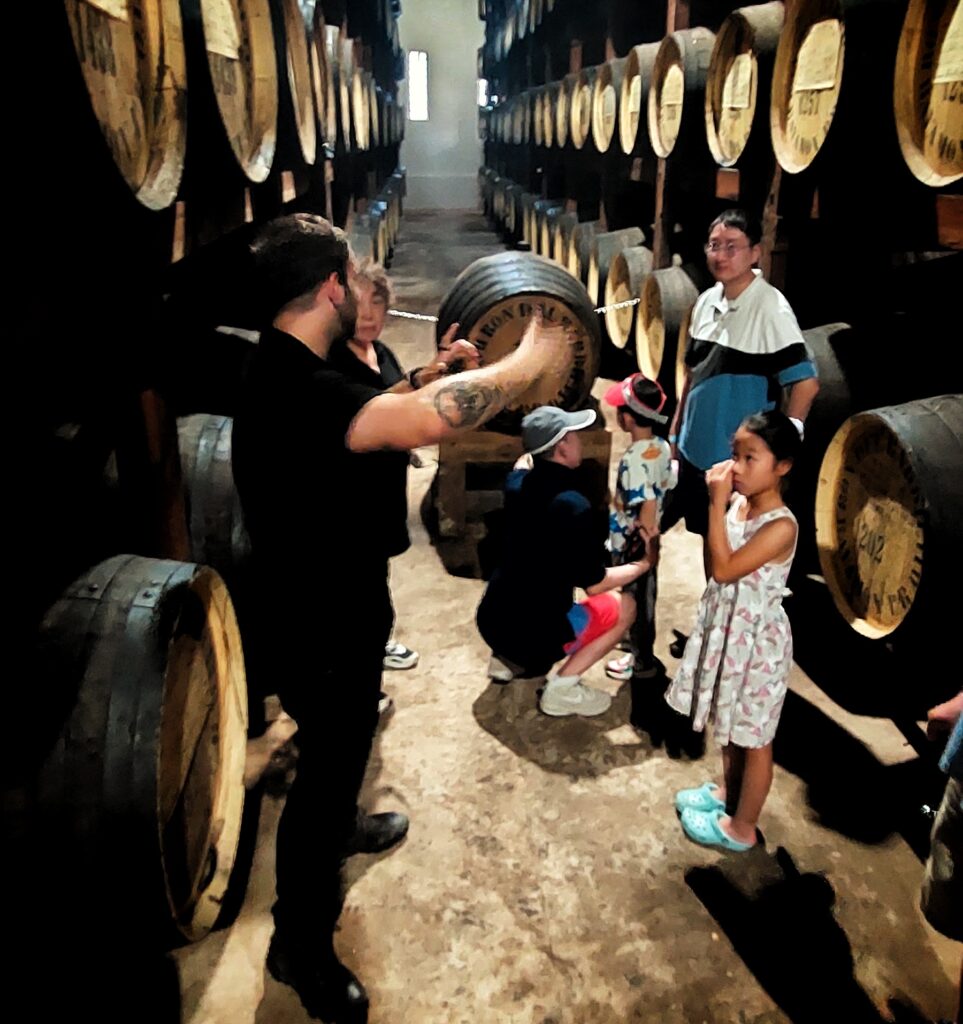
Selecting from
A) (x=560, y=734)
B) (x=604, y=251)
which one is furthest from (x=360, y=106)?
(x=560, y=734)

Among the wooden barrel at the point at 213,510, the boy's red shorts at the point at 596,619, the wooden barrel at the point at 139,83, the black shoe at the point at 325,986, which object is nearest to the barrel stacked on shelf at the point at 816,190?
the boy's red shorts at the point at 596,619

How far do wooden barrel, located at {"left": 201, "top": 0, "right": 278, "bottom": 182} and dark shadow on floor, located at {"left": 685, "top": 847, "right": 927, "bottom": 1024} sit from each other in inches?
113

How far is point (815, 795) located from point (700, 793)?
15.7 inches

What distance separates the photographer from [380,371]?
10.5ft

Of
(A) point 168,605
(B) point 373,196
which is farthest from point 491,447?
(B) point 373,196

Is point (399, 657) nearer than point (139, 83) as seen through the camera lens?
No

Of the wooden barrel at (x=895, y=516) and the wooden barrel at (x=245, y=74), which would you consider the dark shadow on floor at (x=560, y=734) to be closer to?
the wooden barrel at (x=895, y=516)

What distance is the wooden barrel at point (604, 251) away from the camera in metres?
6.75

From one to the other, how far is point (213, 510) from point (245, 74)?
1.82 meters

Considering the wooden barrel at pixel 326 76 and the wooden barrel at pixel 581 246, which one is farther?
the wooden barrel at pixel 581 246

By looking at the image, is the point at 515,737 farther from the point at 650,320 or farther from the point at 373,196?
the point at 373,196

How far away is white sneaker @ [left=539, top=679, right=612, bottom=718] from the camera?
118 inches

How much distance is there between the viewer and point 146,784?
153 centimetres

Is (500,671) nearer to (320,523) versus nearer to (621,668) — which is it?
(621,668)
